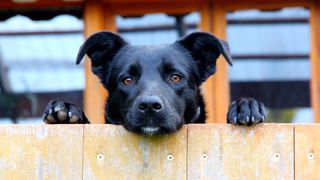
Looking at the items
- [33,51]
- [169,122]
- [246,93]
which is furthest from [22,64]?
[169,122]

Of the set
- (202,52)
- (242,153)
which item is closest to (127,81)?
(202,52)

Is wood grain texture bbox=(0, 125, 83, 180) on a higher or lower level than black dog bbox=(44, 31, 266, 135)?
lower

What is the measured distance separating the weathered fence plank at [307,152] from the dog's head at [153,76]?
1.72 ft

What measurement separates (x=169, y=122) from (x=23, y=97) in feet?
10.1

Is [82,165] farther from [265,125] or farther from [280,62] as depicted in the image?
[280,62]

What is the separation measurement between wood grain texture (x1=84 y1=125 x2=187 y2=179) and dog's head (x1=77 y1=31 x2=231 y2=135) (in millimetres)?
76

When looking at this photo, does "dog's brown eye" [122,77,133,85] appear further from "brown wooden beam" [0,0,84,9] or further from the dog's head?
"brown wooden beam" [0,0,84,9]

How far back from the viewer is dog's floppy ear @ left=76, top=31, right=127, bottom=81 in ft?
12.3

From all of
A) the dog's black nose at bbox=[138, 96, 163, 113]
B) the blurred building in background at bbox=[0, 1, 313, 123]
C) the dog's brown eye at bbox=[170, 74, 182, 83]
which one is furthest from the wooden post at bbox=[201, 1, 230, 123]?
the dog's black nose at bbox=[138, 96, 163, 113]

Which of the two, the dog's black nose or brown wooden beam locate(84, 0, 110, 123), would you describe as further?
brown wooden beam locate(84, 0, 110, 123)

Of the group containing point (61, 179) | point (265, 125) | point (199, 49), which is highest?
point (199, 49)

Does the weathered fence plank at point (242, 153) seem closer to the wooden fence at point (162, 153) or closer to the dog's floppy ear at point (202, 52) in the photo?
the wooden fence at point (162, 153)

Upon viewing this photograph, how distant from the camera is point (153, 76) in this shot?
3.52 m

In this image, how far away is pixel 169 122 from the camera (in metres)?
3.19
